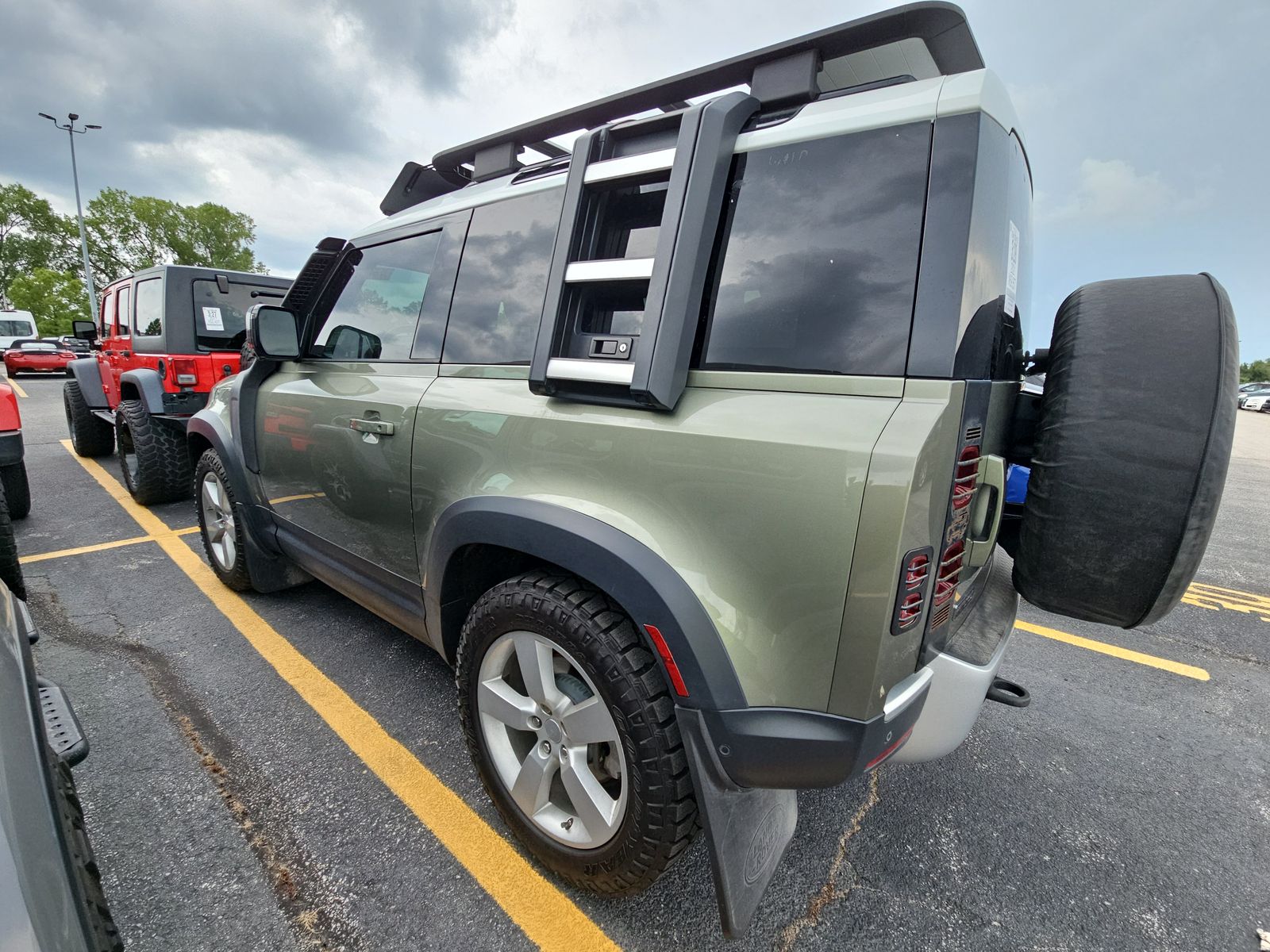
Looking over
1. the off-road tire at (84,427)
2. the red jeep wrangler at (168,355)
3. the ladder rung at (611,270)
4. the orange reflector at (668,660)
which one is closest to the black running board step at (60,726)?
the orange reflector at (668,660)

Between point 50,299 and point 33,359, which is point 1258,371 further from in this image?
point 50,299

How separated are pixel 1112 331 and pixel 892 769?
5.59ft

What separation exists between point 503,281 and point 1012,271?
146 cm

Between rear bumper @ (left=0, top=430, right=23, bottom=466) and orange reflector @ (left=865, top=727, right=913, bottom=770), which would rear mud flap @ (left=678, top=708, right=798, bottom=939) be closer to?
orange reflector @ (left=865, top=727, right=913, bottom=770)

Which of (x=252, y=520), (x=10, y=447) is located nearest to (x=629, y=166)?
(x=252, y=520)

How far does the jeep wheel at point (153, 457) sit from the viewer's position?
16.1ft

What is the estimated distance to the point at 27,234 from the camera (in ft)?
162

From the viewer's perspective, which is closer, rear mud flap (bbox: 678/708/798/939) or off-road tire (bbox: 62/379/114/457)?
rear mud flap (bbox: 678/708/798/939)

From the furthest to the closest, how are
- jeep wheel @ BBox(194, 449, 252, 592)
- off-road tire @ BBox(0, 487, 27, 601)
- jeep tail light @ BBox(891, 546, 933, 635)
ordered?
1. jeep wheel @ BBox(194, 449, 252, 592)
2. off-road tire @ BBox(0, 487, 27, 601)
3. jeep tail light @ BBox(891, 546, 933, 635)

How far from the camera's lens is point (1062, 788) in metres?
2.20

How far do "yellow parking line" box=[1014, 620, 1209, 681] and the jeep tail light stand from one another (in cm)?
227

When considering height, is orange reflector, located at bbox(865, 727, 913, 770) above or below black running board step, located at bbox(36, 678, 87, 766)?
above

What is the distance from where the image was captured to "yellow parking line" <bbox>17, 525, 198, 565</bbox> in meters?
4.00

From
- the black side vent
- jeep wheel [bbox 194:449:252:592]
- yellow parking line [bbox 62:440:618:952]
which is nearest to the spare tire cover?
yellow parking line [bbox 62:440:618:952]
